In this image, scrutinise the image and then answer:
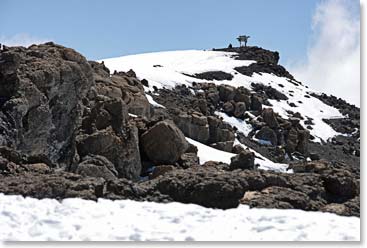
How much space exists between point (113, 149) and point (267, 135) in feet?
101

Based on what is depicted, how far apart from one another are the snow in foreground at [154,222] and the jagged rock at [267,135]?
130ft

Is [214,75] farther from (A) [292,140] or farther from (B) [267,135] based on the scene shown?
(A) [292,140]

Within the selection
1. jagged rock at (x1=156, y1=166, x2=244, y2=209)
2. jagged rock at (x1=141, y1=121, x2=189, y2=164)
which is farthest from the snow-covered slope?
jagged rock at (x1=156, y1=166, x2=244, y2=209)

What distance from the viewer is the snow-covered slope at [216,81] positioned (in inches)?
2313

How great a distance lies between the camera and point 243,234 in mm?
6559

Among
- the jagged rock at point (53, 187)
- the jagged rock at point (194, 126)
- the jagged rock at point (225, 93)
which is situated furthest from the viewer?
the jagged rock at point (225, 93)

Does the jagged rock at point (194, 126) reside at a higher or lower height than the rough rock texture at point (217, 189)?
higher

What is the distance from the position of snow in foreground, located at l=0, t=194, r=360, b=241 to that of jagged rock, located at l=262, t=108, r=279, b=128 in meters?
42.8

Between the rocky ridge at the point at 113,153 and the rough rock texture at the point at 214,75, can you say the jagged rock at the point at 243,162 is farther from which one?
the rough rock texture at the point at 214,75

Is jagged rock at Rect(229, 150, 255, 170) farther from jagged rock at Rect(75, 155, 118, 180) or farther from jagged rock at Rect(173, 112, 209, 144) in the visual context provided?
jagged rock at Rect(173, 112, 209, 144)

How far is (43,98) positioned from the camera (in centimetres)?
1541

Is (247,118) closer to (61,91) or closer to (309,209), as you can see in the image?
(61,91)

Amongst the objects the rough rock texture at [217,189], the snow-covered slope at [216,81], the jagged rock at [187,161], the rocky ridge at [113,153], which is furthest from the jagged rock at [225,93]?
the rough rock texture at [217,189]

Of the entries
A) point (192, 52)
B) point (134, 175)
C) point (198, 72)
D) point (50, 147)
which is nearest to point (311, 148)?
point (198, 72)
